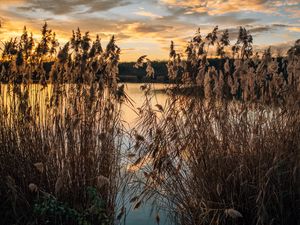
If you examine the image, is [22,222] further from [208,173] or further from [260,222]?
[260,222]

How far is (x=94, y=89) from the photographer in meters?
5.37

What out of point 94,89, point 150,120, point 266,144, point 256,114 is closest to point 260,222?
point 266,144

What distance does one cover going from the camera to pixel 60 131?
5.37 m

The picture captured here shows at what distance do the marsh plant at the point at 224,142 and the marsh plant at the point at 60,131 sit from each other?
0.47 m

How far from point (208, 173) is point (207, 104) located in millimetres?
974

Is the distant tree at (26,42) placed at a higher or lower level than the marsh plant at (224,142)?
higher

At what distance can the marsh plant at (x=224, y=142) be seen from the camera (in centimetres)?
510

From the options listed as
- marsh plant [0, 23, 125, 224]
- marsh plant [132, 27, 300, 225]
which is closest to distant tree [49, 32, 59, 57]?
marsh plant [0, 23, 125, 224]

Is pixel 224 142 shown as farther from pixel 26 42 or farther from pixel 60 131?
pixel 26 42

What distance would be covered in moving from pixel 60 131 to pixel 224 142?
1.94m

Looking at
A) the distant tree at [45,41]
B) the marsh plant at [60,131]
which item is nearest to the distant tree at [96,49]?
the marsh plant at [60,131]

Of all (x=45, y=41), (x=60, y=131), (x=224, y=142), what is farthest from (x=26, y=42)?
(x=224, y=142)

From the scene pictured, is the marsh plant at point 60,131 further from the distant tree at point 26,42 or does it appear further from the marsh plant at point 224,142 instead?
the marsh plant at point 224,142

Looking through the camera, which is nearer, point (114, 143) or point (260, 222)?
point (260, 222)
